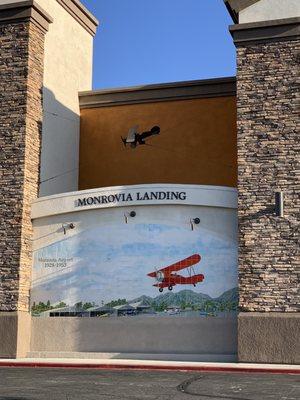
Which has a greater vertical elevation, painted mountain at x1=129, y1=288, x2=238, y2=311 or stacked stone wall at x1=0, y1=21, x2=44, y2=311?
stacked stone wall at x1=0, y1=21, x2=44, y2=311

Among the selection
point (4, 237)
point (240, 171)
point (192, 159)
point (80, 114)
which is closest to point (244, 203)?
point (240, 171)

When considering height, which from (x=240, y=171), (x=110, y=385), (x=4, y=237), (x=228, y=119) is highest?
(x=228, y=119)

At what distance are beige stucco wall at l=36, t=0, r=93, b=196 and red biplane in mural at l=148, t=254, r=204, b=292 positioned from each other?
217 inches

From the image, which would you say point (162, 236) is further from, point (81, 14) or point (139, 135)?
point (81, 14)

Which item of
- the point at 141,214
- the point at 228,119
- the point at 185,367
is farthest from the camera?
the point at 228,119

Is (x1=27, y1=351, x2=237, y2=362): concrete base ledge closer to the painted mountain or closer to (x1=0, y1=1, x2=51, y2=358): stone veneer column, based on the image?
(x1=0, y1=1, x2=51, y2=358): stone veneer column

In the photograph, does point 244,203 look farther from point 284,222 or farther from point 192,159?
point 192,159

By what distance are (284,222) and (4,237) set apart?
8.79 m

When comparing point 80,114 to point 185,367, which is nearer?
→ point 185,367

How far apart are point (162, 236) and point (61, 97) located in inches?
307

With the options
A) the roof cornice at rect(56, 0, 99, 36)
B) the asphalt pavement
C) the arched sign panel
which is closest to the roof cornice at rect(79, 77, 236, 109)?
the roof cornice at rect(56, 0, 99, 36)

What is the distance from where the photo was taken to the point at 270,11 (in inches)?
839

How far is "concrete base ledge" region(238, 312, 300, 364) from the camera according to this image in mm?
19172

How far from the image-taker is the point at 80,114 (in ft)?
90.9
